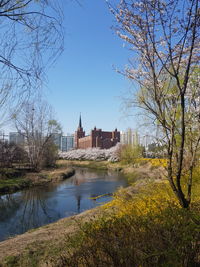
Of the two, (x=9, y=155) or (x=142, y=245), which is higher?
(x=142, y=245)

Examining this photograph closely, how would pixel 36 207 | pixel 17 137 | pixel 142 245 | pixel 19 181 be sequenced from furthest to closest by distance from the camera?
pixel 17 137
pixel 19 181
pixel 36 207
pixel 142 245

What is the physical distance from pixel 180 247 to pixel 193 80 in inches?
164

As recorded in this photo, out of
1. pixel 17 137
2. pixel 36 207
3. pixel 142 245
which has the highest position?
pixel 17 137

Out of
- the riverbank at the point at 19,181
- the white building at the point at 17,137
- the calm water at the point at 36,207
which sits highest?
the white building at the point at 17,137

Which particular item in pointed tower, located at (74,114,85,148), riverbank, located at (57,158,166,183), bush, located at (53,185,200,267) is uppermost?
pointed tower, located at (74,114,85,148)

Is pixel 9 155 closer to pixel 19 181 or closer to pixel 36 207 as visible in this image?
pixel 19 181

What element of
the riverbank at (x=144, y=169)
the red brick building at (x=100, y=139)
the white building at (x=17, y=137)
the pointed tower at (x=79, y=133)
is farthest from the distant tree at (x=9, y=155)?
the pointed tower at (x=79, y=133)

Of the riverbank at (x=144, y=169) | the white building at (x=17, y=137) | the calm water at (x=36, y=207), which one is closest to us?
the riverbank at (x=144, y=169)

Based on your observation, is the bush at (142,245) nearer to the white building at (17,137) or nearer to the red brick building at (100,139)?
the white building at (17,137)

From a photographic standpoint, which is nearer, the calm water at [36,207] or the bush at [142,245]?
the bush at [142,245]

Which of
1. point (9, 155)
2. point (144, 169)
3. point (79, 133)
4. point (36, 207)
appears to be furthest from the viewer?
point (79, 133)

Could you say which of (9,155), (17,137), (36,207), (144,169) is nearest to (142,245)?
(36,207)

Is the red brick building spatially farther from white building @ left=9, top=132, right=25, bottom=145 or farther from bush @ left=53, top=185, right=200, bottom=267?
bush @ left=53, top=185, right=200, bottom=267

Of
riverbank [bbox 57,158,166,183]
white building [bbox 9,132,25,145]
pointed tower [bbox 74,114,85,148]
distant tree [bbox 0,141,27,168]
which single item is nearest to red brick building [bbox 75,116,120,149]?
pointed tower [bbox 74,114,85,148]
